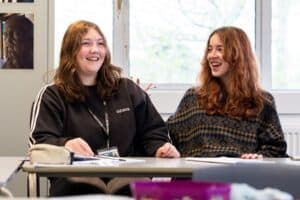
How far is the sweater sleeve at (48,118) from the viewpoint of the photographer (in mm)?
2684

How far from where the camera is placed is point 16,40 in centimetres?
363

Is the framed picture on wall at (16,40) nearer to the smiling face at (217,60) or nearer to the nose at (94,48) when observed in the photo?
the nose at (94,48)

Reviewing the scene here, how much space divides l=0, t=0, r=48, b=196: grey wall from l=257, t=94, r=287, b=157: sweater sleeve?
150 centimetres

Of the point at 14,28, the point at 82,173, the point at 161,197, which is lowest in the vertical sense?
the point at 82,173

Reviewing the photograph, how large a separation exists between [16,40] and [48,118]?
1.06 m

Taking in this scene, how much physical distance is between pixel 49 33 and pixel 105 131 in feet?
3.76

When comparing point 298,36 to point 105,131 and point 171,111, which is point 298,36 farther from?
point 105,131

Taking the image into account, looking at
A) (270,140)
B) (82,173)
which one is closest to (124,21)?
(270,140)

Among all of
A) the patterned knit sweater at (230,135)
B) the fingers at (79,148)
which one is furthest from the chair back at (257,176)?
the patterned knit sweater at (230,135)

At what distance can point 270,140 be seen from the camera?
2.94 m

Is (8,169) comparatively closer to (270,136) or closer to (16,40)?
(270,136)

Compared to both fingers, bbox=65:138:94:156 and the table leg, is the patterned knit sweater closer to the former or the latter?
A: fingers, bbox=65:138:94:156

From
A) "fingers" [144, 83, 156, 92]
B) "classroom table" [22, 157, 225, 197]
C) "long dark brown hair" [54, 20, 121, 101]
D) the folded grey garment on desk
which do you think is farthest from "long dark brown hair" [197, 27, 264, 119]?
the folded grey garment on desk

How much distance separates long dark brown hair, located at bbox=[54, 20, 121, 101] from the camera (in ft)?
9.38
